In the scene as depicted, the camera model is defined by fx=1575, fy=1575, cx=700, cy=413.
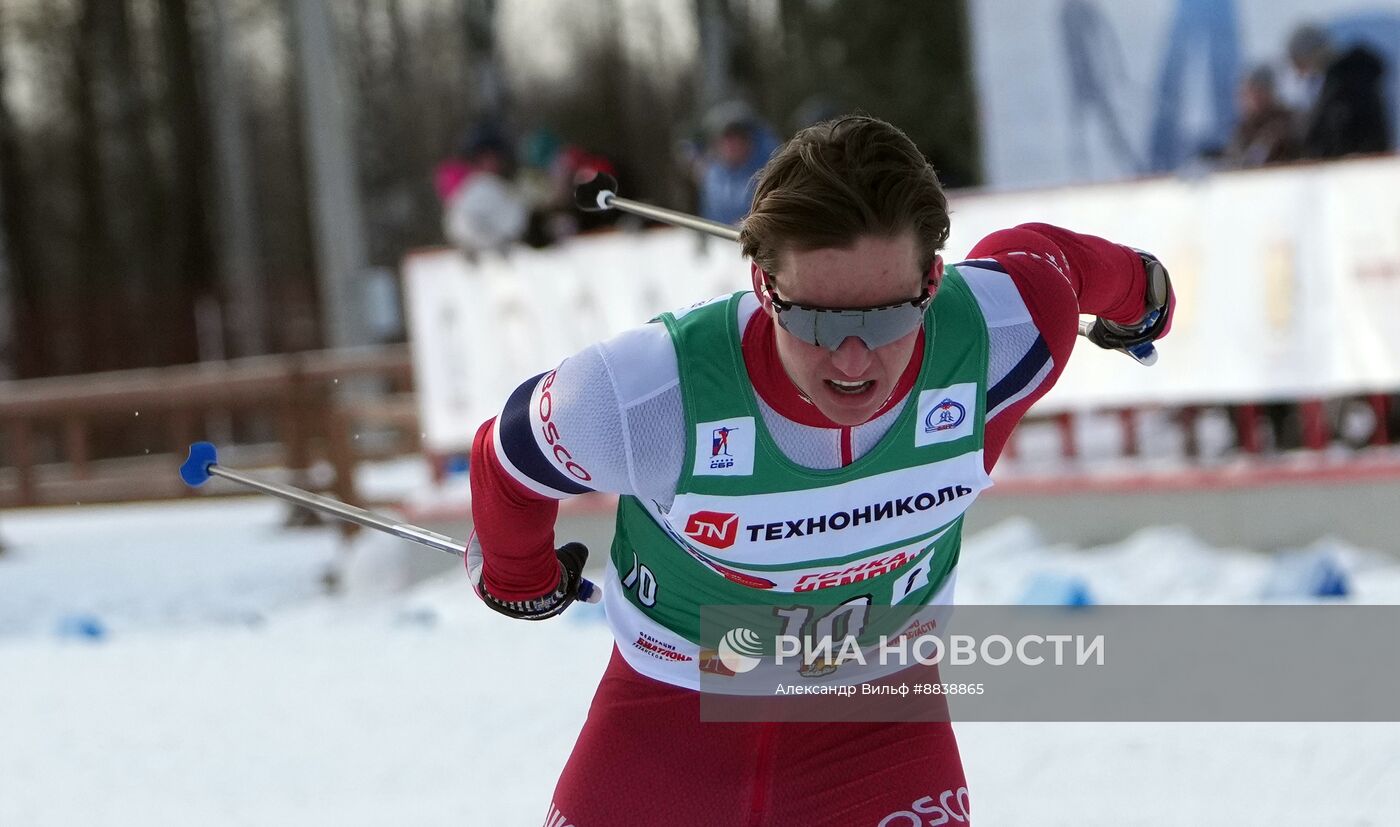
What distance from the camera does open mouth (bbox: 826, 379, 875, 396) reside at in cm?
230

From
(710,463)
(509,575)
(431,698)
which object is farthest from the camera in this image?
(431,698)

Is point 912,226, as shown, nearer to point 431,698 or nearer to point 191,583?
point 431,698

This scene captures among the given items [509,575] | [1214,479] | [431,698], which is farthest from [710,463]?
[1214,479]

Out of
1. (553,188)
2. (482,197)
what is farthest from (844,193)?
(553,188)

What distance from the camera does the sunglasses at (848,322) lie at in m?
2.26

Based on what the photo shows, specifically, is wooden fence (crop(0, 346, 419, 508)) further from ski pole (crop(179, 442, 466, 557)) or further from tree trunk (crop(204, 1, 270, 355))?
ski pole (crop(179, 442, 466, 557))

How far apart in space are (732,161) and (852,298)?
6.59 metres

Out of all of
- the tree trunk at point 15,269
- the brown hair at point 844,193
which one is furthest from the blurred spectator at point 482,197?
the tree trunk at point 15,269

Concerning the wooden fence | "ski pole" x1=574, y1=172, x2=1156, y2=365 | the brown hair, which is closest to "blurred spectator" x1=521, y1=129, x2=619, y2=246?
the wooden fence

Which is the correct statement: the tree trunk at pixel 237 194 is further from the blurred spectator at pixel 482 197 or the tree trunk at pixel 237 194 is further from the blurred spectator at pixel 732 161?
the blurred spectator at pixel 732 161

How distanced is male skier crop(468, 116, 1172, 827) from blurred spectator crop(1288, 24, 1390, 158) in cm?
567

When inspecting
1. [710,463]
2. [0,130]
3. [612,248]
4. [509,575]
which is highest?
[710,463]

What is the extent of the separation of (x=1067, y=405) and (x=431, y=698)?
11.6ft

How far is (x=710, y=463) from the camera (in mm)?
2443
